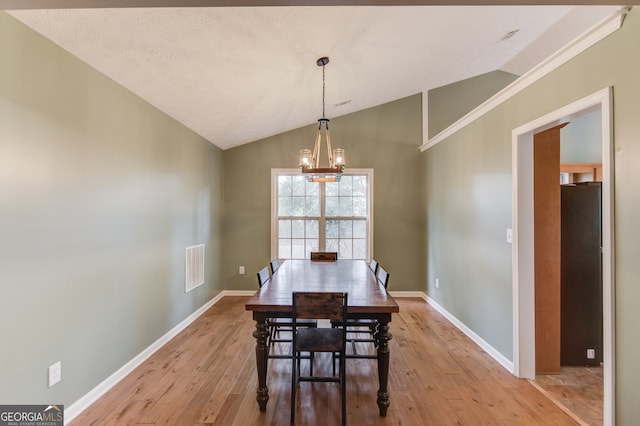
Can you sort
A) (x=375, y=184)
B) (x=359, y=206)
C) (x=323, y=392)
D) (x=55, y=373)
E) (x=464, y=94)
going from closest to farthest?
(x=55, y=373) → (x=323, y=392) → (x=464, y=94) → (x=375, y=184) → (x=359, y=206)

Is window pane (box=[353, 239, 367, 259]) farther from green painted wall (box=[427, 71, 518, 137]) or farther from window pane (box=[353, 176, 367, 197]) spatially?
green painted wall (box=[427, 71, 518, 137])

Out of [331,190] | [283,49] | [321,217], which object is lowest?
[321,217]

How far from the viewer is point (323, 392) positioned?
232 cm

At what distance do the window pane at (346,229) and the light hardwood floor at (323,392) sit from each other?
7.19 ft

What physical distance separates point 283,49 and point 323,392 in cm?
Result: 279

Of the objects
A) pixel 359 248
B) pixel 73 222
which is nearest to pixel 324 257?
pixel 359 248

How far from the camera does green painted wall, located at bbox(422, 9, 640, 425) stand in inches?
63.0

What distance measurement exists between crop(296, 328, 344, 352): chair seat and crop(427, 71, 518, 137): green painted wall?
4.03 m

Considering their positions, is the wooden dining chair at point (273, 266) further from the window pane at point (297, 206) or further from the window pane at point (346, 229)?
the window pane at point (346, 229)

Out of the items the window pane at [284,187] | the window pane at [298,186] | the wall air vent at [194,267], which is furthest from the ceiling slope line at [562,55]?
the wall air vent at [194,267]

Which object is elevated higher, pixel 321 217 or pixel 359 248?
pixel 321 217

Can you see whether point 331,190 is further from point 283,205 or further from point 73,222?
point 73,222

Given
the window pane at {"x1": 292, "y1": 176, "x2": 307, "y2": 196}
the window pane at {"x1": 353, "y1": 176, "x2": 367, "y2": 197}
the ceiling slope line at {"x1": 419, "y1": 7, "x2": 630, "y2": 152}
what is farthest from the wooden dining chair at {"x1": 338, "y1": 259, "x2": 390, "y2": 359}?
the window pane at {"x1": 292, "y1": 176, "x2": 307, "y2": 196}

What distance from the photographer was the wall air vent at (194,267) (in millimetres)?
3768
